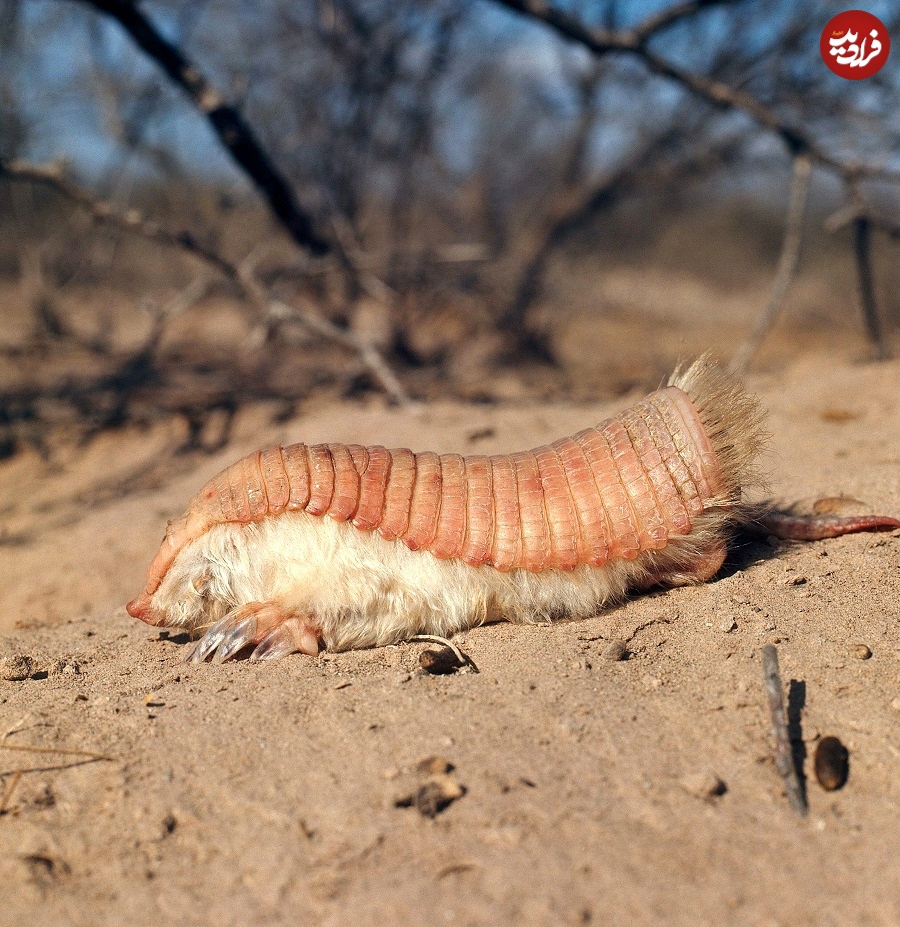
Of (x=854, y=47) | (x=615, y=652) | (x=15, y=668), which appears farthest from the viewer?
(x=854, y=47)

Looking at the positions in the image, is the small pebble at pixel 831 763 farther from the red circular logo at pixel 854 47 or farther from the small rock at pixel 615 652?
the red circular logo at pixel 854 47

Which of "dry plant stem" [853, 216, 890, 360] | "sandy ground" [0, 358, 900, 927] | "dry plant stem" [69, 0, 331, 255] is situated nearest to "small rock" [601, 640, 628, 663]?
"sandy ground" [0, 358, 900, 927]

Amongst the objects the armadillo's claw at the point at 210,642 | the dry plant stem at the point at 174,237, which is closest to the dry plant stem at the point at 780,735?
the armadillo's claw at the point at 210,642

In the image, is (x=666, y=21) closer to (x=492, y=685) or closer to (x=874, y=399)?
(x=874, y=399)

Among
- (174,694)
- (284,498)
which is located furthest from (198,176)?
(174,694)

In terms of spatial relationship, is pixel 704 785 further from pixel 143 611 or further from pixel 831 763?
pixel 143 611

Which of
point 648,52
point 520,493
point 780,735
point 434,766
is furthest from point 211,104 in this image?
point 780,735
